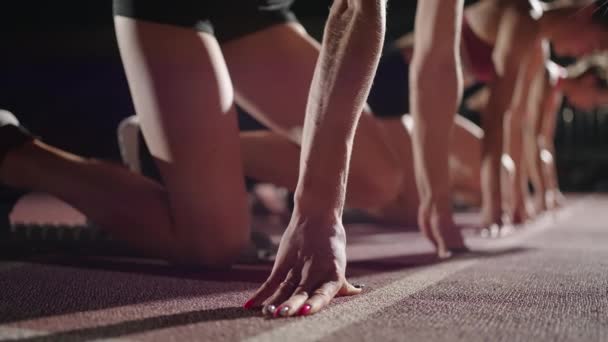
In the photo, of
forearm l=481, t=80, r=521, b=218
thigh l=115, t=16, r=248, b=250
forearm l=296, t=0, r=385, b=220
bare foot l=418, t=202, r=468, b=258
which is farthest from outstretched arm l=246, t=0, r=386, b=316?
forearm l=481, t=80, r=521, b=218

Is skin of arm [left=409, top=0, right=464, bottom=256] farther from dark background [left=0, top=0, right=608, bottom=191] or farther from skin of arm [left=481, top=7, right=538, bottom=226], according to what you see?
dark background [left=0, top=0, right=608, bottom=191]

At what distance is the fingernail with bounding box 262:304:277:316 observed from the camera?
80 cm

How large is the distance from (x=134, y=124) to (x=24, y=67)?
1115mm

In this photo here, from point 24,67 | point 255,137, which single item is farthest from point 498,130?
point 24,67

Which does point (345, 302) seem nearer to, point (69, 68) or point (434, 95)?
point (434, 95)

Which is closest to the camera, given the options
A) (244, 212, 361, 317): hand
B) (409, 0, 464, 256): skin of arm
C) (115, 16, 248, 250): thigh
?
(244, 212, 361, 317): hand

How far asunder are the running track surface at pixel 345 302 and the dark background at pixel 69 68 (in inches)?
48.6

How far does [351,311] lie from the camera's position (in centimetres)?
87

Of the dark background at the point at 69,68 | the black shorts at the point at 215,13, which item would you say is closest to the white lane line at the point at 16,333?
the black shorts at the point at 215,13

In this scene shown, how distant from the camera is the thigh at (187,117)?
1.27 m

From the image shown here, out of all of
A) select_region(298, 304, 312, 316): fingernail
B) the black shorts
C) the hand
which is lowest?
select_region(298, 304, 312, 316): fingernail

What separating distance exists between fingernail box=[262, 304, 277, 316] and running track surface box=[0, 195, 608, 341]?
0.01 meters

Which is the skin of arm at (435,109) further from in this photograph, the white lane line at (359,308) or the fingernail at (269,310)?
the fingernail at (269,310)

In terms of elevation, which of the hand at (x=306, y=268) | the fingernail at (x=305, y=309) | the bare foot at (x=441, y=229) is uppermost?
the hand at (x=306, y=268)
